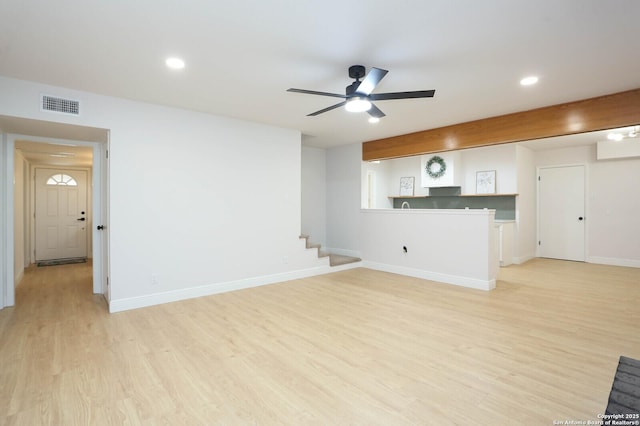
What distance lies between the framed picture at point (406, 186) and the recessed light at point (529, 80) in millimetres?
4788

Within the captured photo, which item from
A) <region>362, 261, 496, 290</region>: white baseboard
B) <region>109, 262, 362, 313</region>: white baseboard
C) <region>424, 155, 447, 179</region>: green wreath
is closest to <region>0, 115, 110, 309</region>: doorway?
<region>109, 262, 362, 313</region>: white baseboard

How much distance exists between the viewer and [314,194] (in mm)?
7246

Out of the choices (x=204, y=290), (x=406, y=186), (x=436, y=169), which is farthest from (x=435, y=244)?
(x=204, y=290)

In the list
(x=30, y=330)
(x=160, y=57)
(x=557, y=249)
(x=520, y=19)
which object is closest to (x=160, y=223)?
(x=30, y=330)

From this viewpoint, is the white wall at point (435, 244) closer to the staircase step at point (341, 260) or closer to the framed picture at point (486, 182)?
the staircase step at point (341, 260)

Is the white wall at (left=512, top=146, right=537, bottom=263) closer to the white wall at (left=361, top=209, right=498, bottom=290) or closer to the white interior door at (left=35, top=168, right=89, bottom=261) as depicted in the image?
the white wall at (left=361, top=209, right=498, bottom=290)

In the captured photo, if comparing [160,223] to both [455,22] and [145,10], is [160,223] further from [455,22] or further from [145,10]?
[455,22]

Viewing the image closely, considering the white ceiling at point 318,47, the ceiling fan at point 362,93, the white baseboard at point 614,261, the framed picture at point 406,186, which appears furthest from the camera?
the framed picture at point 406,186

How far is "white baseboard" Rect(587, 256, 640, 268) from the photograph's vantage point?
6367 millimetres

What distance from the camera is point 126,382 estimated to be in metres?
2.30

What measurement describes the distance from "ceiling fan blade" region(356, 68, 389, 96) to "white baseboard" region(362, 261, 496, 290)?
3.52 meters

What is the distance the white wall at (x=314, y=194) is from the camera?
23.3 feet

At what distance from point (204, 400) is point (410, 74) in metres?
3.28

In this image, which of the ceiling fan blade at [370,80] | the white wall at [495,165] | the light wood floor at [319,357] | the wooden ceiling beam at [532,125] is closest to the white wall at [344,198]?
the wooden ceiling beam at [532,125]
